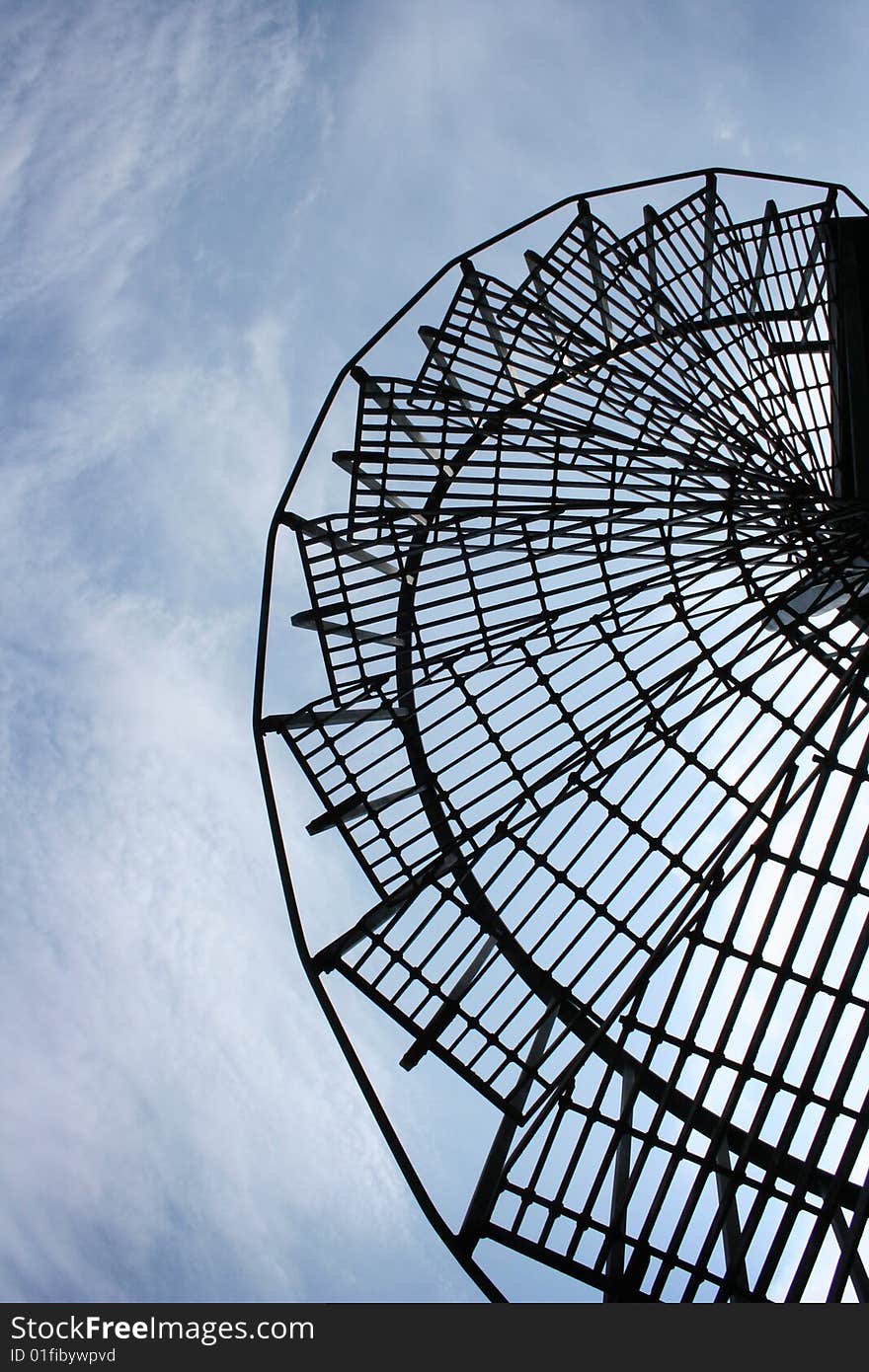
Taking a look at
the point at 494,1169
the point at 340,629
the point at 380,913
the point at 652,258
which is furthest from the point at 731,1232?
the point at 652,258

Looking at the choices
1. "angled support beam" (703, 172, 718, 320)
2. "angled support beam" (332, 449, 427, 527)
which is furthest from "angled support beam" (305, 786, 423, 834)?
"angled support beam" (703, 172, 718, 320)

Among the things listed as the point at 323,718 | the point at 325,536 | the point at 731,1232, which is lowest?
the point at 731,1232

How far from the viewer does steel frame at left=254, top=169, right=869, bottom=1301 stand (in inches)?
233

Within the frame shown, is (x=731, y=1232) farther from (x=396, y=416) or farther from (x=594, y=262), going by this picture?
(x=594, y=262)

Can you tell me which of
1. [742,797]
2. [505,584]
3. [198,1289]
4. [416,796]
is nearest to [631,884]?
[742,797]

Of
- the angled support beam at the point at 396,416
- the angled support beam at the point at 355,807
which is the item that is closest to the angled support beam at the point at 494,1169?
the angled support beam at the point at 355,807

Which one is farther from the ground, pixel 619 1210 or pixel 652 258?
pixel 652 258

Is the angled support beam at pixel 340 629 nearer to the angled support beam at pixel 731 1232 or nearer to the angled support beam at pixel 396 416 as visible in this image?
the angled support beam at pixel 396 416

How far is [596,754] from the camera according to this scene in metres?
6.97

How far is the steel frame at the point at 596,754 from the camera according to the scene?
592 cm

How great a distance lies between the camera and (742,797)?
7219 millimetres

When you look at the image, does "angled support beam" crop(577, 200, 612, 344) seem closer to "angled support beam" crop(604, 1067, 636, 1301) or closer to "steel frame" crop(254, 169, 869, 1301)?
"steel frame" crop(254, 169, 869, 1301)

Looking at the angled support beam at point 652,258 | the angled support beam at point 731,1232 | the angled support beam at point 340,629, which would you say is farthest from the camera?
the angled support beam at point 652,258

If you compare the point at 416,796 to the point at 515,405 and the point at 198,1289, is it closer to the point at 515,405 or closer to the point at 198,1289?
the point at 515,405
